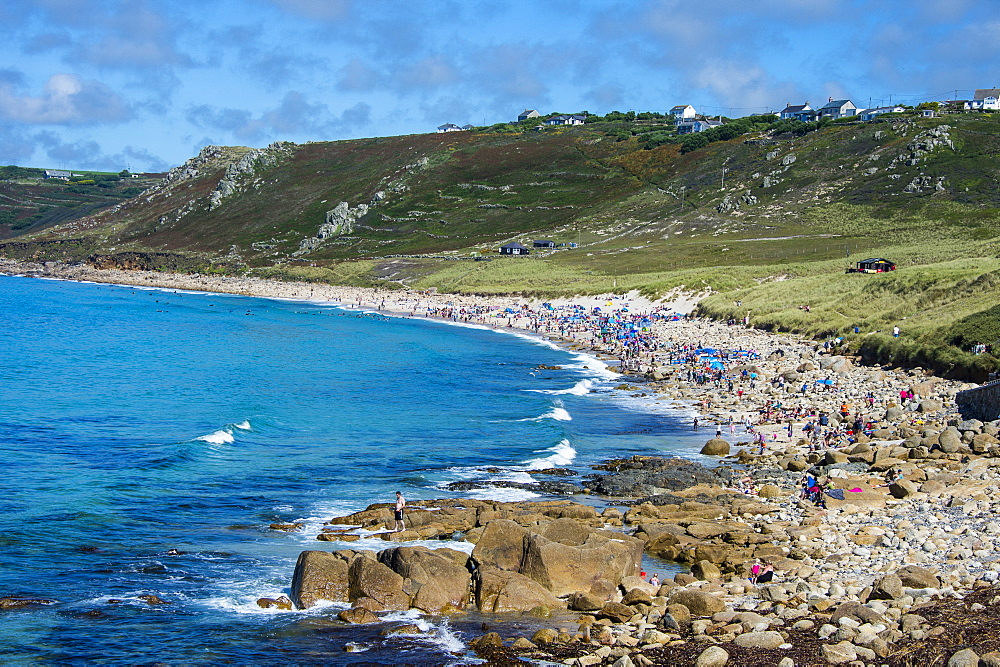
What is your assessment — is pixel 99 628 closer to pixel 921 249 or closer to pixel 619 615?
pixel 619 615

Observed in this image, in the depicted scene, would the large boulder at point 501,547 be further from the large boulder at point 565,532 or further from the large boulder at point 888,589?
the large boulder at point 888,589

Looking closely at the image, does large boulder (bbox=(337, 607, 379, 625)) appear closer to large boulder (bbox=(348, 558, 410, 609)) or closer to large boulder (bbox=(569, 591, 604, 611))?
large boulder (bbox=(348, 558, 410, 609))

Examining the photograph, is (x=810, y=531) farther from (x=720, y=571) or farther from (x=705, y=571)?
(x=705, y=571)

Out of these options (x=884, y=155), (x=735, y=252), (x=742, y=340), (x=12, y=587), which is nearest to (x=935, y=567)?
(x=12, y=587)

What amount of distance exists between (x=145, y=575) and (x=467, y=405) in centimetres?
2709

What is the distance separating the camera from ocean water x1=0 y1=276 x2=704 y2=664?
763 inches

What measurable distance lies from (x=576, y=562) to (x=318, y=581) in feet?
20.3

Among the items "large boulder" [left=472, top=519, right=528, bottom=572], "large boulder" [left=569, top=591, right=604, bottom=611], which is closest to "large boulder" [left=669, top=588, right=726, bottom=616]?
"large boulder" [left=569, top=591, right=604, bottom=611]

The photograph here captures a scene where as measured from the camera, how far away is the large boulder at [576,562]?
20.7 meters

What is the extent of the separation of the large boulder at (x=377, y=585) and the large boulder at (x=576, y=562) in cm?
302

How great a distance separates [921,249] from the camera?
9369 cm

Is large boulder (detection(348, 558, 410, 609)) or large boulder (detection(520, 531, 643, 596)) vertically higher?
large boulder (detection(520, 531, 643, 596))

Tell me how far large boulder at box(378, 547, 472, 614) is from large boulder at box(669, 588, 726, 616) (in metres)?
4.95

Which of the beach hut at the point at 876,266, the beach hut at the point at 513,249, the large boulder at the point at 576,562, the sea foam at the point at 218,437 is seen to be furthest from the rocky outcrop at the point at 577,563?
the beach hut at the point at 513,249
